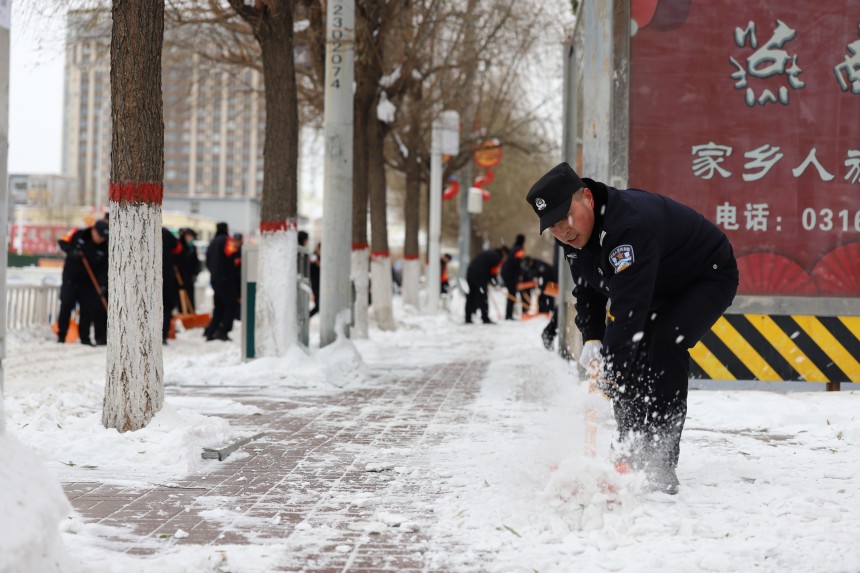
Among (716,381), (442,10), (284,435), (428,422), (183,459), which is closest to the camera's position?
(183,459)

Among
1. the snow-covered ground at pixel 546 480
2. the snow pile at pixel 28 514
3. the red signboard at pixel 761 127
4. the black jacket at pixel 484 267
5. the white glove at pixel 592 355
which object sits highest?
the red signboard at pixel 761 127

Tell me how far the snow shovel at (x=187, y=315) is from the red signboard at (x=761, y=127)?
11530mm

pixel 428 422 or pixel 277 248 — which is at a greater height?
pixel 277 248

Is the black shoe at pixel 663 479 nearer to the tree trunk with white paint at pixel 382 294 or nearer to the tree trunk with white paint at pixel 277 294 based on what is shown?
the tree trunk with white paint at pixel 277 294

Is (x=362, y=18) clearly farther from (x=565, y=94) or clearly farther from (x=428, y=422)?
(x=428, y=422)

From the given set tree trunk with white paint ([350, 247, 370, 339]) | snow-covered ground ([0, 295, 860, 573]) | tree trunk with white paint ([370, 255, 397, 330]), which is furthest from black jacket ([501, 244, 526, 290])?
snow-covered ground ([0, 295, 860, 573])

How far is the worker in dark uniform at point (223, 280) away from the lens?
17906 millimetres

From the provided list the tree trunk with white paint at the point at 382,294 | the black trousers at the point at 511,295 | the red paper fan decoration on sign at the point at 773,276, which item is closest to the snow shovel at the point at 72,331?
the tree trunk with white paint at the point at 382,294

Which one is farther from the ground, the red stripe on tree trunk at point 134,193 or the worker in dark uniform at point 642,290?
the red stripe on tree trunk at point 134,193

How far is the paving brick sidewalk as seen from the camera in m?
4.59

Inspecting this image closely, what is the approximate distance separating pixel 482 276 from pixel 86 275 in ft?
35.6

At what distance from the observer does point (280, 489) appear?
18.9 ft

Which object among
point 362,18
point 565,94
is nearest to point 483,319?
point 362,18

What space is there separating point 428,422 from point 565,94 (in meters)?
6.11
